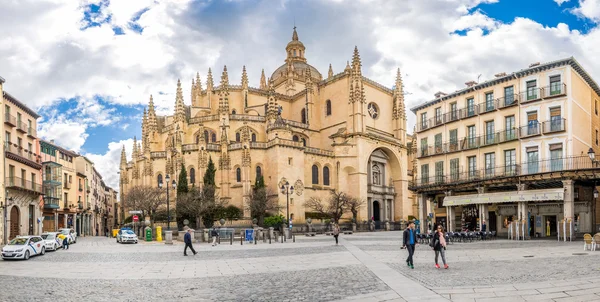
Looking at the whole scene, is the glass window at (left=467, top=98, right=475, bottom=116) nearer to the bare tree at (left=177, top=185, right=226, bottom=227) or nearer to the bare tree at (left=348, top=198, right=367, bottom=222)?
the bare tree at (left=348, top=198, right=367, bottom=222)

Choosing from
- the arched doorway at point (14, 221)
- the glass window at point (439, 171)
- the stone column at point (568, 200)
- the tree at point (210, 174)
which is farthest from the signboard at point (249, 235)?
the tree at point (210, 174)

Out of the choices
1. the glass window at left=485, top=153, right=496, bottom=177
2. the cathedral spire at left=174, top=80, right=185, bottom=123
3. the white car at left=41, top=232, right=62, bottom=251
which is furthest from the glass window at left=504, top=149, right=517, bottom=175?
the cathedral spire at left=174, top=80, right=185, bottom=123

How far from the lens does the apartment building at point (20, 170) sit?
35.2 m

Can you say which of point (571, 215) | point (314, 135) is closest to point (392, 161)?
point (314, 135)

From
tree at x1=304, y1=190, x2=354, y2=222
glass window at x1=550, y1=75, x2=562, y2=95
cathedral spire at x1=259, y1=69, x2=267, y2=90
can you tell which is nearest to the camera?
glass window at x1=550, y1=75, x2=562, y2=95

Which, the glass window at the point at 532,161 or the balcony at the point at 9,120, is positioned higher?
the balcony at the point at 9,120

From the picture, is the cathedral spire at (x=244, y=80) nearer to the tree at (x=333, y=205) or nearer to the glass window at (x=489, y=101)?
the tree at (x=333, y=205)

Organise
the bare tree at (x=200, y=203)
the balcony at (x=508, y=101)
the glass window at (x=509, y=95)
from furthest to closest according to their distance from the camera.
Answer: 1. the bare tree at (x=200, y=203)
2. the glass window at (x=509, y=95)
3. the balcony at (x=508, y=101)

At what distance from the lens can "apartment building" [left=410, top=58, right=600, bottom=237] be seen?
1165 inches

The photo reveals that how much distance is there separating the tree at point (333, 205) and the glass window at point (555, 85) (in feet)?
86.8

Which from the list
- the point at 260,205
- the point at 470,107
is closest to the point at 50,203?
the point at 260,205

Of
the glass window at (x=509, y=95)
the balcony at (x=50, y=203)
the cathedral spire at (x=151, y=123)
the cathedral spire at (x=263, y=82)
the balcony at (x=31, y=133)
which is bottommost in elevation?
the balcony at (x=50, y=203)

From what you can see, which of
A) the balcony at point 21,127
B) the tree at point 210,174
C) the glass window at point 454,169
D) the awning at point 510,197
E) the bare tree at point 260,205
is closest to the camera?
the awning at point 510,197

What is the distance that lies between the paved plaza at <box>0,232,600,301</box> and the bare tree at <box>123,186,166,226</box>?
98.8 ft
